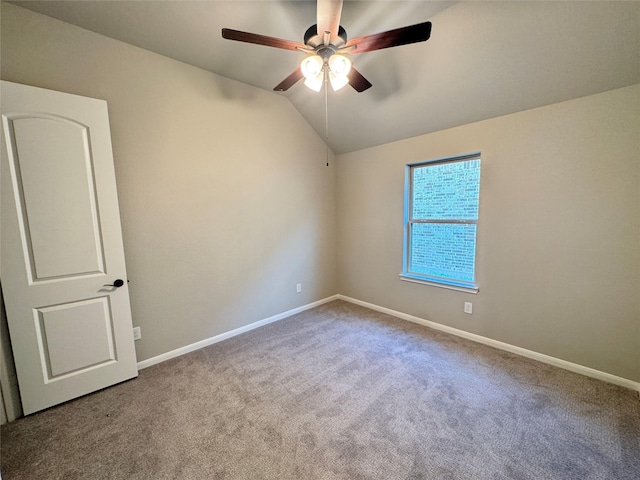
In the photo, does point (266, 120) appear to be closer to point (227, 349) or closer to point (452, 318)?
point (227, 349)


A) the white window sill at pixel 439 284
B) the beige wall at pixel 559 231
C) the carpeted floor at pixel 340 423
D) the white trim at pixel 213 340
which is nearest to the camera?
the carpeted floor at pixel 340 423

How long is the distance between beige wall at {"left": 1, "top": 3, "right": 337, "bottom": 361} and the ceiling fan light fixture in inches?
51.0

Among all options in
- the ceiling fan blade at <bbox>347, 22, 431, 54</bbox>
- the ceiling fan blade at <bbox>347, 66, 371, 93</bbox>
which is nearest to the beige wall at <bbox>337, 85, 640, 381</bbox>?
the ceiling fan blade at <bbox>347, 66, 371, 93</bbox>

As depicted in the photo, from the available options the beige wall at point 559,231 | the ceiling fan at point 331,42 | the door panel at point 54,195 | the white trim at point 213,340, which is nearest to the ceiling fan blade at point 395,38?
the ceiling fan at point 331,42

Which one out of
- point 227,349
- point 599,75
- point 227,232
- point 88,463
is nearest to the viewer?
point 88,463

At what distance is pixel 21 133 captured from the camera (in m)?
1.59

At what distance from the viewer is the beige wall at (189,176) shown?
6.12 ft

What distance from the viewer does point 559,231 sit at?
6.90 ft

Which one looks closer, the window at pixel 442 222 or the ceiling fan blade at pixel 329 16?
the ceiling fan blade at pixel 329 16

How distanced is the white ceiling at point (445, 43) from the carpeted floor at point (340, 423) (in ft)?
7.70

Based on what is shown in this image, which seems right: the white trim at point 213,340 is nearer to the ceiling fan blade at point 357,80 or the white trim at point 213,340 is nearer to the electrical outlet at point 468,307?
the electrical outlet at point 468,307

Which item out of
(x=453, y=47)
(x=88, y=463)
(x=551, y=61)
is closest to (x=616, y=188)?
(x=551, y=61)

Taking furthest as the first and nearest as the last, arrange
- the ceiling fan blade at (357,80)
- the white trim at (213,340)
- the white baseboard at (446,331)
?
the white trim at (213,340) < the white baseboard at (446,331) < the ceiling fan blade at (357,80)

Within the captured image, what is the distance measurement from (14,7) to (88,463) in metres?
2.90
